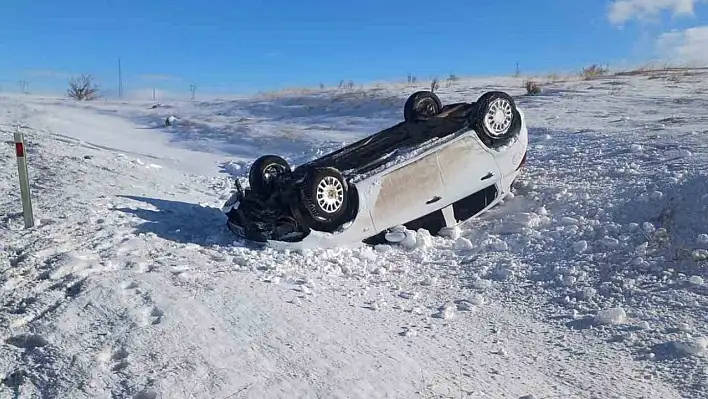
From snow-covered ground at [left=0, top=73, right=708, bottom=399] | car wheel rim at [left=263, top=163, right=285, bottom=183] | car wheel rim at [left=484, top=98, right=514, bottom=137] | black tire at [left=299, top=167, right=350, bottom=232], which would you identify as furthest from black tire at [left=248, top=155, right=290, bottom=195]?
car wheel rim at [left=484, top=98, right=514, bottom=137]

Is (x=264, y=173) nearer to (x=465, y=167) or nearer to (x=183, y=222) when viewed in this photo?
(x=183, y=222)

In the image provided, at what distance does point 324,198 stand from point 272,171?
1.19m

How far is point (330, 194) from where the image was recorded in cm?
613

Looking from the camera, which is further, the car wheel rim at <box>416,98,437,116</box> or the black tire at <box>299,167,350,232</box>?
the car wheel rim at <box>416,98,437,116</box>

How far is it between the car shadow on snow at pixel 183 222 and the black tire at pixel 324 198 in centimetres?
95

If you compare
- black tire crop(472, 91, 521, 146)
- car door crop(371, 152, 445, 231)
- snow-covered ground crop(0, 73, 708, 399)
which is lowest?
snow-covered ground crop(0, 73, 708, 399)

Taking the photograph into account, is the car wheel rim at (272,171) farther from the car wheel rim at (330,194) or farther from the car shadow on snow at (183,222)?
the car wheel rim at (330,194)

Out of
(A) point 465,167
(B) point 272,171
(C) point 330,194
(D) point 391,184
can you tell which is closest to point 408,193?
(D) point 391,184

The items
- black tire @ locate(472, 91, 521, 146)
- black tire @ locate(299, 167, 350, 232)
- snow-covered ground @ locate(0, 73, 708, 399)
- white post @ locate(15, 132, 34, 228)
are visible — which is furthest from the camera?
black tire @ locate(472, 91, 521, 146)

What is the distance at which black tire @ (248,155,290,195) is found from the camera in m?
6.91

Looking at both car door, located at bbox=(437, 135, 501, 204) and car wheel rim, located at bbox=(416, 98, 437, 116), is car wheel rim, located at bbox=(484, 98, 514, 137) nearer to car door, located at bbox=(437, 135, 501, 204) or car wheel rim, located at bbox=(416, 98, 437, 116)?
car door, located at bbox=(437, 135, 501, 204)

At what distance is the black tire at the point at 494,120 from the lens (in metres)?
7.07

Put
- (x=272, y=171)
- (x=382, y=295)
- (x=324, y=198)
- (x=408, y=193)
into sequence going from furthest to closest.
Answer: (x=272, y=171) < (x=408, y=193) < (x=324, y=198) < (x=382, y=295)

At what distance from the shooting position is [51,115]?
19125mm
